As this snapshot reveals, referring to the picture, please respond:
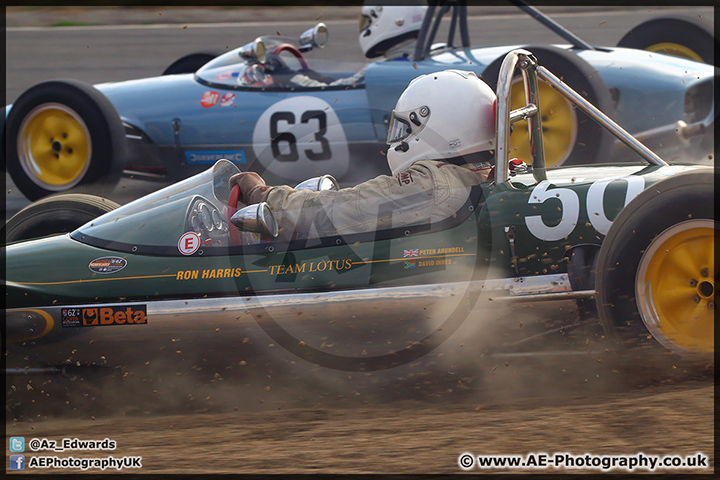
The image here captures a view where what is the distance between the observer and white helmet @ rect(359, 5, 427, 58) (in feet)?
23.2

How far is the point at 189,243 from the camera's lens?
130 inches

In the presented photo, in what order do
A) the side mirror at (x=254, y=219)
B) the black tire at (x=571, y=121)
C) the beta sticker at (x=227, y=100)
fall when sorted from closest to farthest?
1. the side mirror at (x=254, y=219)
2. the black tire at (x=571, y=121)
3. the beta sticker at (x=227, y=100)

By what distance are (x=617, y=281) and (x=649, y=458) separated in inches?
27.2

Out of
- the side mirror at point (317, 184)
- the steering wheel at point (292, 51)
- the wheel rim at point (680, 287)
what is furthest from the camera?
the steering wheel at point (292, 51)

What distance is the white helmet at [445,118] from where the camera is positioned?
10.8ft

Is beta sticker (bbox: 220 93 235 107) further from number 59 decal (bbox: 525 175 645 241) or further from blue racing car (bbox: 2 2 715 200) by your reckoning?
number 59 decal (bbox: 525 175 645 241)

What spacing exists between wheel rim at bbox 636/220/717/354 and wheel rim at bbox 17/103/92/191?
15.5 ft

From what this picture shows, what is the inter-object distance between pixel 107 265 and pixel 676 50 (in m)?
5.72

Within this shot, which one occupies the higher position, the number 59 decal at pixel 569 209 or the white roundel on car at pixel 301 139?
the white roundel on car at pixel 301 139

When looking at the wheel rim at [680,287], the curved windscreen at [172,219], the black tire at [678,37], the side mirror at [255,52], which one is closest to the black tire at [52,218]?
the curved windscreen at [172,219]

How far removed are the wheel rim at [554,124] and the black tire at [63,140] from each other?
3073 mm

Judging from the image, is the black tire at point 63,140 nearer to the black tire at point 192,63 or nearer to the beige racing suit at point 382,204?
A: the black tire at point 192,63

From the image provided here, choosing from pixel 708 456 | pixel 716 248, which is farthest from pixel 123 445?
pixel 716 248

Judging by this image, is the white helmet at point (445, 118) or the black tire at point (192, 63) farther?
the black tire at point (192, 63)
